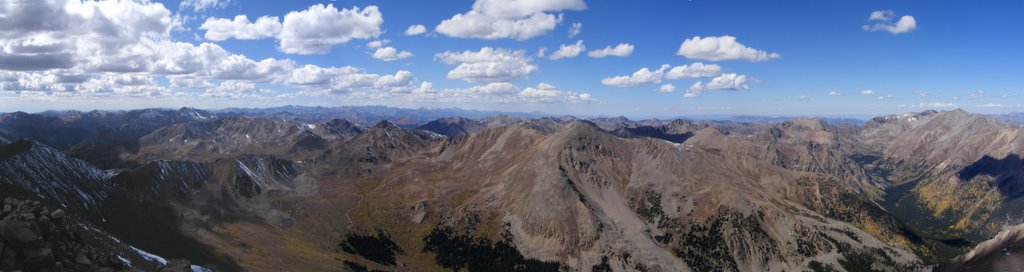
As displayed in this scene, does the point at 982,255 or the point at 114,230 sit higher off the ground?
the point at 982,255

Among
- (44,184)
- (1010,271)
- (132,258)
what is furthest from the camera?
(44,184)

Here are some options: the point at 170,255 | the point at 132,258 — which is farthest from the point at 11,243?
the point at 170,255

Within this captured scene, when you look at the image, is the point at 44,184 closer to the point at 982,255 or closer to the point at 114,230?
the point at 114,230

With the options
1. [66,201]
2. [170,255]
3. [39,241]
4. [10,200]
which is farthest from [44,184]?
[39,241]

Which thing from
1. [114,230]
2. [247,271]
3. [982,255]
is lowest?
[247,271]

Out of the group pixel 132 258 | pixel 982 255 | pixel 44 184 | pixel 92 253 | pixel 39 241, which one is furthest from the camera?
pixel 44 184

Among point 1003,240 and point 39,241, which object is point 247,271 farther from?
point 1003,240

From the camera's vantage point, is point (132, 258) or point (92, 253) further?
point (132, 258)

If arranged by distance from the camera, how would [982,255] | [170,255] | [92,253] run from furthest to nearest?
[170,255], [92,253], [982,255]

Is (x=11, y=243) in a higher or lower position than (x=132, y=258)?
higher
